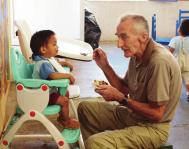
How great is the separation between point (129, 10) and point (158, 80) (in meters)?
6.82

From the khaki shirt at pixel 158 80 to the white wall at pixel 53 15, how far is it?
292 cm

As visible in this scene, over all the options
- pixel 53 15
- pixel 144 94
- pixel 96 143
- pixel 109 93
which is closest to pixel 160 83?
pixel 144 94

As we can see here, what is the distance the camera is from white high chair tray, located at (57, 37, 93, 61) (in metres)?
2.41

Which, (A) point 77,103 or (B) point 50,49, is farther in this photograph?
(A) point 77,103

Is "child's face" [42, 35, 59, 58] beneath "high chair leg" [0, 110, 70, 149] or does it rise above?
above

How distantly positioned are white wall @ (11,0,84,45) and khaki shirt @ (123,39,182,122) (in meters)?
2.92

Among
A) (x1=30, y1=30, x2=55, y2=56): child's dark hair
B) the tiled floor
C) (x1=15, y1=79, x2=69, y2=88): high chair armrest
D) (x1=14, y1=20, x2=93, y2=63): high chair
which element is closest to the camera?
(x1=15, y1=79, x2=69, y2=88): high chair armrest

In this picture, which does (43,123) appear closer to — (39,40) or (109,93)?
(109,93)

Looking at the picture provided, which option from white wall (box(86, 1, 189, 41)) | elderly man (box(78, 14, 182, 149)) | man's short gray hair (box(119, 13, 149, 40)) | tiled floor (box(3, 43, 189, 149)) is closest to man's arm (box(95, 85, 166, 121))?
elderly man (box(78, 14, 182, 149))

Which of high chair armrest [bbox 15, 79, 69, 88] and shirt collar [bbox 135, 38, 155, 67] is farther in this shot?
shirt collar [bbox 135, 38, 155, 67]

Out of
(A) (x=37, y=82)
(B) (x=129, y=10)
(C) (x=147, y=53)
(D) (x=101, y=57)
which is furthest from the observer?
(B) (x=129, y=10)

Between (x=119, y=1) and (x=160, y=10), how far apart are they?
137 centimetres

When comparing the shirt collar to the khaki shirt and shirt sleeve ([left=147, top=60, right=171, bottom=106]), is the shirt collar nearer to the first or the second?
the khaki shirt

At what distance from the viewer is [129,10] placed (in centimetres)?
837
